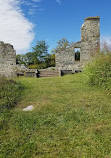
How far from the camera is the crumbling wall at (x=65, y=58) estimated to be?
42.2 ft

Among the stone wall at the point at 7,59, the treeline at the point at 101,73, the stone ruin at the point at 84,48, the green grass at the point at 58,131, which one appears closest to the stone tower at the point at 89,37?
the stone ruin at the point at 84,48

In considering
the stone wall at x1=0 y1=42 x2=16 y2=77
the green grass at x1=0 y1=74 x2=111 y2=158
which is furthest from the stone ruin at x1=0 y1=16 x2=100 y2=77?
the green grass at x1=0 y1=74 x2=111 y2=158

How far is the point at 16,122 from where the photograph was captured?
337 centimetres

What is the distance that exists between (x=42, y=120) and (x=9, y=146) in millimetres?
1073

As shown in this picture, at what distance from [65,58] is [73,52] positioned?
952 mm

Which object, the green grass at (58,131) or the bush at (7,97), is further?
the bush at (7,97)

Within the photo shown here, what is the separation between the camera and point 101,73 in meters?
6.41

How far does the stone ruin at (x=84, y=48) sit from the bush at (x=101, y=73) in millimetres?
5546

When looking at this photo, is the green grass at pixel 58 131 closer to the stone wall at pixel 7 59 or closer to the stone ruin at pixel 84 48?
the stone ruin at pixel 84 48

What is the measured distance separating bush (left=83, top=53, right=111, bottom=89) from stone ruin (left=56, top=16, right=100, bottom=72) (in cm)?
555

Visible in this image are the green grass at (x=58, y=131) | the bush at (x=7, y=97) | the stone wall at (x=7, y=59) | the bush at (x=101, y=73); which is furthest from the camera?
the stone wall at (x=7, y=59)

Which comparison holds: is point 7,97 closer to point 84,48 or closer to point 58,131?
point 58,131

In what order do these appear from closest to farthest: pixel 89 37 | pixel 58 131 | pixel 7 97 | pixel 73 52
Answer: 1. pixel 58 131
2. pixel 7 97
3. pixel 89 37
4. pixel 73 52

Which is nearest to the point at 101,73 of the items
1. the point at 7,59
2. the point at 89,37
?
the point at 89,37
